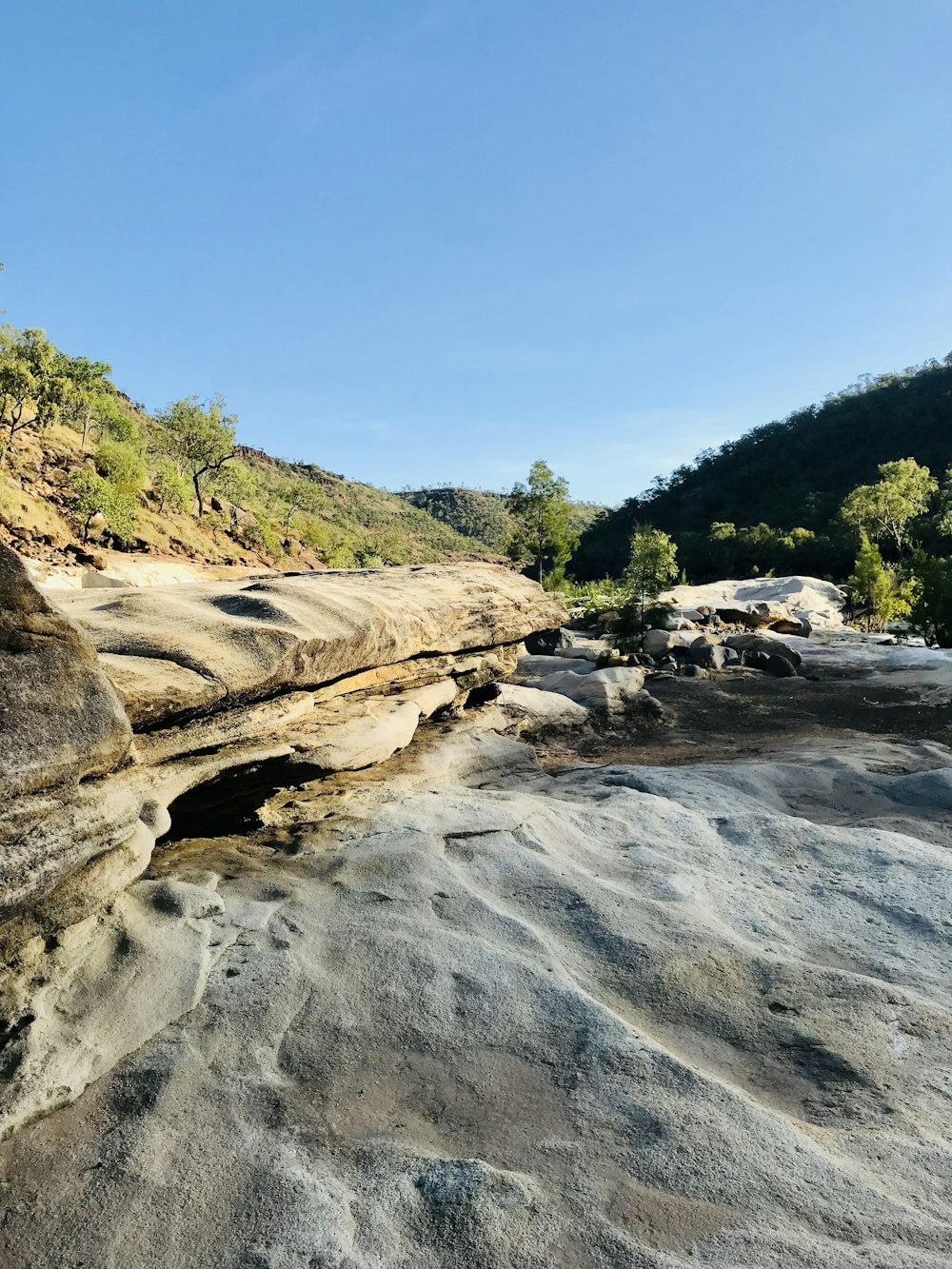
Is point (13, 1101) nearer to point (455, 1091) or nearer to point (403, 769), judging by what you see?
point (455, 1091)

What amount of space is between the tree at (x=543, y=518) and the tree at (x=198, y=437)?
17.7 m

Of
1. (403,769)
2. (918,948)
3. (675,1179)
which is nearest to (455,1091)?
(675,1179)

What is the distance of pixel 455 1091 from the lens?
2.88 metres

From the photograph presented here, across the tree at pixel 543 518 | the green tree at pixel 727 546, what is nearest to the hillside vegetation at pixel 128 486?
the tree at pixel 543 518

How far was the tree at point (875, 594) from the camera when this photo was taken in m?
27.2

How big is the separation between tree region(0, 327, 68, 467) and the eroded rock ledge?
26295 mm

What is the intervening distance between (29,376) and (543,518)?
21824 millimetres

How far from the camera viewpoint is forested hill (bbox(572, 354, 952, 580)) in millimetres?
60438

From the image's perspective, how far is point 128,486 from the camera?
107ft

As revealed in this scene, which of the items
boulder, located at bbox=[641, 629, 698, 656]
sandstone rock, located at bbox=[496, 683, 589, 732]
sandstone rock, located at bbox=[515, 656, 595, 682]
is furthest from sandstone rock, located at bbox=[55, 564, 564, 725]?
boulder, located at bbox=[641, 629, 698, 656]

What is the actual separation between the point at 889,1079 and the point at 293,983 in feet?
8.55

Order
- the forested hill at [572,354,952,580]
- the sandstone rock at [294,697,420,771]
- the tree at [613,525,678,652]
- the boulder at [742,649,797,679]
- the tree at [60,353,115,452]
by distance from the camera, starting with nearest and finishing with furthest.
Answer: the sandstone rock at [294,697,420,771] < the boulder at [742,649,797,679] < the tree at [613,525,678,652] < the tree at [60,353,115,452] < the forested hill at [572,354,952,580]

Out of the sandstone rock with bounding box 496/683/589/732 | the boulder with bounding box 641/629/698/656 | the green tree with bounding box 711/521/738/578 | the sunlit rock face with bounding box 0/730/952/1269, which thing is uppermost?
the green tree with bounding box 711/521/738/578

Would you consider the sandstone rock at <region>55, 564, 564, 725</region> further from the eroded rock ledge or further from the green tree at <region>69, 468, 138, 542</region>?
the green tree at <region>69, 468, 138, 542</region>
